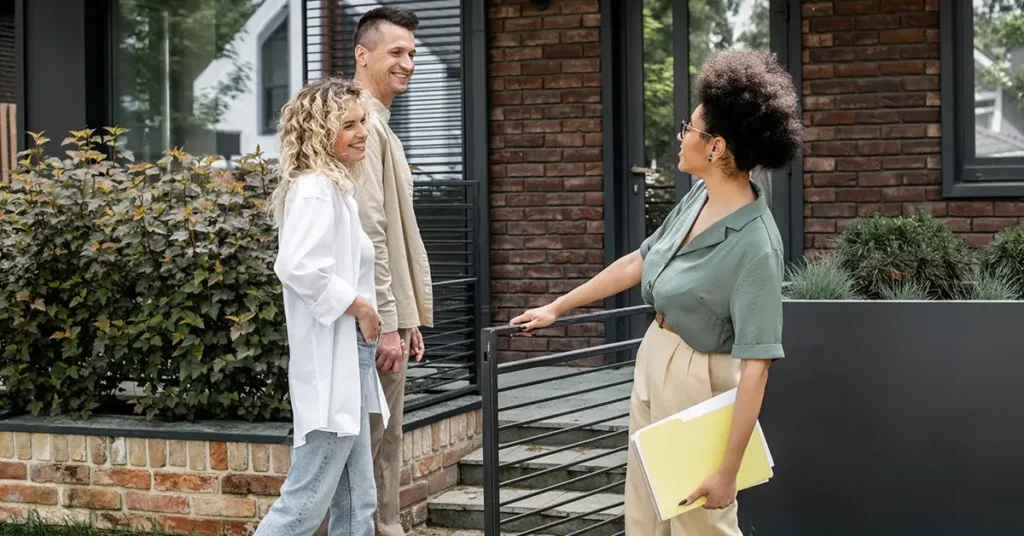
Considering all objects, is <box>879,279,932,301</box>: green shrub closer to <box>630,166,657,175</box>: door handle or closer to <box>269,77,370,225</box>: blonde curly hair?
<box>269,77,370,225</box>: blonde curly hair

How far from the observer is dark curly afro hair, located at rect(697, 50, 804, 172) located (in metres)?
2.74

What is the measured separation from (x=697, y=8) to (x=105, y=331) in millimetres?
3958

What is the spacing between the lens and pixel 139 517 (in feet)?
15.8

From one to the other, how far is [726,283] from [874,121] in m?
4.34

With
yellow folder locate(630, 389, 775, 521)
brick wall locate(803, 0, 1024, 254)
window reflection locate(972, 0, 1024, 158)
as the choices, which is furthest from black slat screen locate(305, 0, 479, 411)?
window reflection locate(972, 0, 1024, 158)

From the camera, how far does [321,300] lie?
3295mm

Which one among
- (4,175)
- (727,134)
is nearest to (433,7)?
(727,134)

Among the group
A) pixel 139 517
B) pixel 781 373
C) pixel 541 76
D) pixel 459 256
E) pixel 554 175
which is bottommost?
pixel 139 517

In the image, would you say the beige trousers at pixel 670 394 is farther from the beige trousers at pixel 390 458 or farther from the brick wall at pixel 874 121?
the brick wall at pixel 874 121

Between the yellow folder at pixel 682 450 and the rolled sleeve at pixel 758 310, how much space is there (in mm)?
159

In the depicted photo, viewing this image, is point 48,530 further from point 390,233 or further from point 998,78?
point 998,78

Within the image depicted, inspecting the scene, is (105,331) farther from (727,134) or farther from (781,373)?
(727,134)

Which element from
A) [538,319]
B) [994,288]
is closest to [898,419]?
[994,288]

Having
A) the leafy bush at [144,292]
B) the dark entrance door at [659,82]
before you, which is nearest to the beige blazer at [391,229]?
the leafy bush at [144,292]
